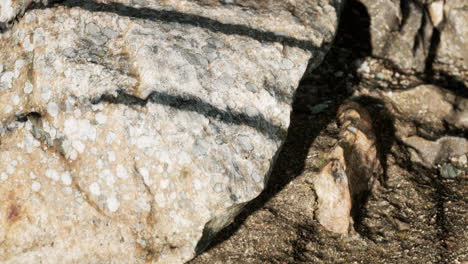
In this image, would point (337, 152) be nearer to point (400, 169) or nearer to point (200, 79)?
point (400, 169)

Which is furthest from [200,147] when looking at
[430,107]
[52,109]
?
[430,107]

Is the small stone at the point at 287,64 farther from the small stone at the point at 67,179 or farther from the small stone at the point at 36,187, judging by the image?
the small stone at the point at 36,187

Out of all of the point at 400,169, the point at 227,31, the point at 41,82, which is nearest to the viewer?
the point at 41,82

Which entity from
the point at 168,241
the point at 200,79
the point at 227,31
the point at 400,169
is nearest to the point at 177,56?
the point at 200,79

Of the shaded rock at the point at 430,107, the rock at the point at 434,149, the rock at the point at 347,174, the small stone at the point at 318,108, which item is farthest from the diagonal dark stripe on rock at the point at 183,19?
the shaded rock at the point at 430,107

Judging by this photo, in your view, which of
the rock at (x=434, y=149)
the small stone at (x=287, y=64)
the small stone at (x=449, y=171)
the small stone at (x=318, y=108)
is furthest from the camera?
the small stone at (x=318, y=108)

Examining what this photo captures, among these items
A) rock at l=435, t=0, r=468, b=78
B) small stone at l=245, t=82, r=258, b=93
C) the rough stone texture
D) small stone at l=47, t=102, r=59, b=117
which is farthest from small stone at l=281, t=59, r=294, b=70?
rock at l=435, t=0, r=468, b=78

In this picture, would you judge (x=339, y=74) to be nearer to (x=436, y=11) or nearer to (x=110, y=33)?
(x=436, y=11)
